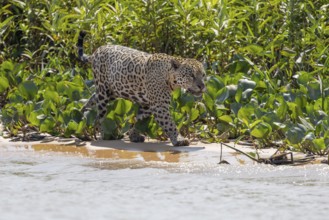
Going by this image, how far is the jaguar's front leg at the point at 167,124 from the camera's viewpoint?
378 inches

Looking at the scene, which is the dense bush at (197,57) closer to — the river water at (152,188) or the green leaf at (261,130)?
the green leaf at (261,130)

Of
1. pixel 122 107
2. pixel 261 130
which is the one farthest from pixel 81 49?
pixel 261 130

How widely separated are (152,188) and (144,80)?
2529mm

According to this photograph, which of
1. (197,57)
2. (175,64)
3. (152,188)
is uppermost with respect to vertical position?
(197,57)

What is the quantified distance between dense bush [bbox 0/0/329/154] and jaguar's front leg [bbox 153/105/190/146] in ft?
0.46

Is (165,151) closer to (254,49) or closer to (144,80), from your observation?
(144,80)

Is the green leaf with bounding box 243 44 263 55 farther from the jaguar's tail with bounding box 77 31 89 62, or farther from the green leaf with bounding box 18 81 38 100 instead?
the green leaf with bounding box 18 81 38 100

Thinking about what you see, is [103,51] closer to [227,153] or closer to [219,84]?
[219,84]

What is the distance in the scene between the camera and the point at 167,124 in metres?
9.66

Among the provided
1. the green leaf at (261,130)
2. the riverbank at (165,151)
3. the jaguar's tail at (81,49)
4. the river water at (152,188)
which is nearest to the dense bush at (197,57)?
the green leaf at (261,130)

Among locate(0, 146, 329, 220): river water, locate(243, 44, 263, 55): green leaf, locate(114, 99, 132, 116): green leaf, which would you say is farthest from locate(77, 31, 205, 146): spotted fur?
locate(243, 44, 263, 55): green leaf

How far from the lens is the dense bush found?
968 centimetres

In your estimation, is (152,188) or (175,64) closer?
(152,188)

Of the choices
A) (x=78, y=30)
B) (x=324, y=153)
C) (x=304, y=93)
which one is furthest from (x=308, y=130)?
(x=78, y=30)
